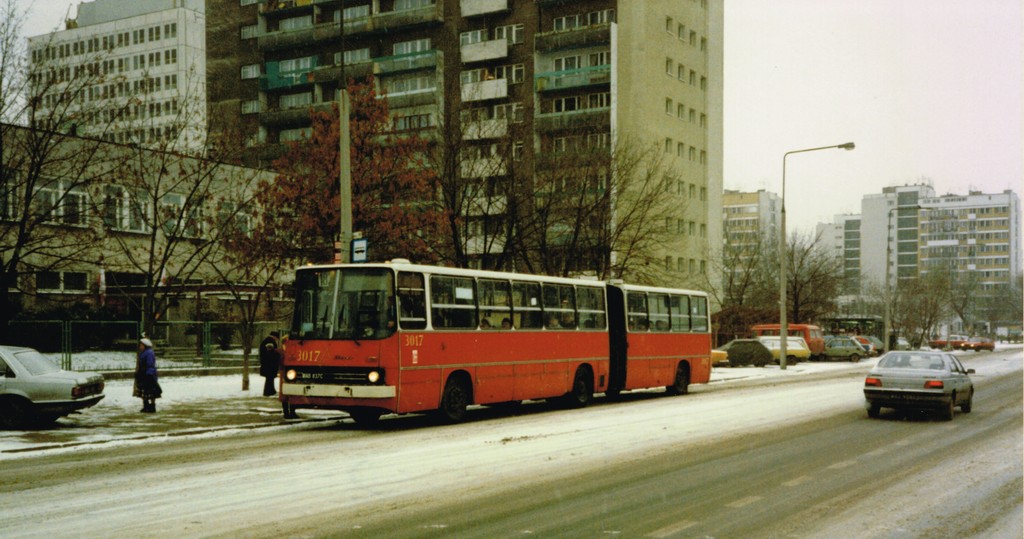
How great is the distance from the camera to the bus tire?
18516 millimetres

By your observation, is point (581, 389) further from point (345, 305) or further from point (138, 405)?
point (138, 405)

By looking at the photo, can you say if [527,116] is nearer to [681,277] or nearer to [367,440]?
[681,277]

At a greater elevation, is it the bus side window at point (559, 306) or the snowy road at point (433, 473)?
the bus side window at point (559, 306)

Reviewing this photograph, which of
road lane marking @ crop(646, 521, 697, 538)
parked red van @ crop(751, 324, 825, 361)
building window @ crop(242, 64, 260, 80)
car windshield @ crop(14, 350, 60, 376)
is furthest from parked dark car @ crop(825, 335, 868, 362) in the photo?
building window @ crop(242, 64, 260, 80)

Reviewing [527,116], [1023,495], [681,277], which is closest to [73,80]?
[1023,495]

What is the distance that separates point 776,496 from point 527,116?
64.4 m

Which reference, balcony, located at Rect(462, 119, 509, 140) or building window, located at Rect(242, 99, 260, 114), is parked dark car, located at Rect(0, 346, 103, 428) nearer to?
balcony, located at Rect(462, 119, 509, 140)

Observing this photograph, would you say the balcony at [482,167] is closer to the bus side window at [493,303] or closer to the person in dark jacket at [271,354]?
the person in dark jacket at [271,354]

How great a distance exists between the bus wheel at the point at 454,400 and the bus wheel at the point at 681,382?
10.3 meters

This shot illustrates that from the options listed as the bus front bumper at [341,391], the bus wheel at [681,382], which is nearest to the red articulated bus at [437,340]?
the bus front bumper at [341,391]

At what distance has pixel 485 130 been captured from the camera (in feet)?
116

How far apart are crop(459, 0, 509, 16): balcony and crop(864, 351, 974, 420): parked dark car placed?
6242cm

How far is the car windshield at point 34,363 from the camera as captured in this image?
56.0 ft

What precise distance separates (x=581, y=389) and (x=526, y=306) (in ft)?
10.8
